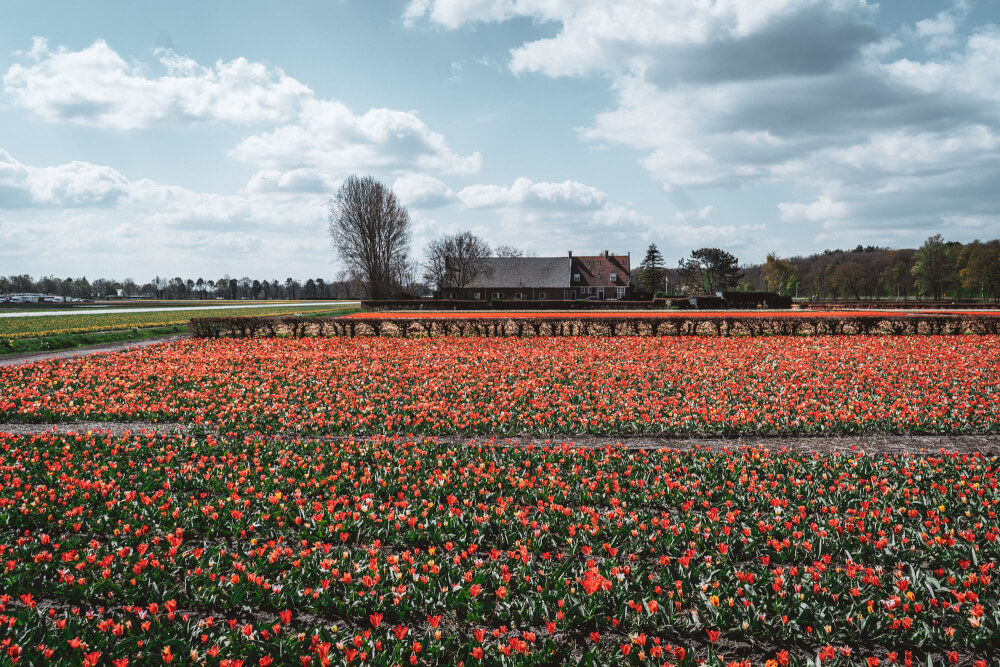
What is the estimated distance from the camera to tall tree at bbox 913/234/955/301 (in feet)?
242

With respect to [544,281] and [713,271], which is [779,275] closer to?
[713,271]

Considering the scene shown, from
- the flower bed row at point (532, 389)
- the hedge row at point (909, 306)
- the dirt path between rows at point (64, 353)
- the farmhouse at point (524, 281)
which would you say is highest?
the farmhouse at point (524, 281)

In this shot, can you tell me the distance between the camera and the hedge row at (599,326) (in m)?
22.6

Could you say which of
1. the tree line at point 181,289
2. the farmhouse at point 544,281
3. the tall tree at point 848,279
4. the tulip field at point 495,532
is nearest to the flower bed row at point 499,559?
the tulip field at point 495,532

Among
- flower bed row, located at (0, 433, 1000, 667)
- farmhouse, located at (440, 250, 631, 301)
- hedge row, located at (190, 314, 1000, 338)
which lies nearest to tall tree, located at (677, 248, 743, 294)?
farmhouse, located at (440, 250, 631, 301)

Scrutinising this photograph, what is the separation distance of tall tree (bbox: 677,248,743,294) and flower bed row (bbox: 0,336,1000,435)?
7437cm

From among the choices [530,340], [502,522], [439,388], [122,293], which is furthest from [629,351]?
[122,293]

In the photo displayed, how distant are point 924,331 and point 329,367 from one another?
23.4 metres

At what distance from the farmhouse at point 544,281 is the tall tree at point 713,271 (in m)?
18.9

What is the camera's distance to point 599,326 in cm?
2292

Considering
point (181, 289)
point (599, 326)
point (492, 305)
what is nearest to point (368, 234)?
point (492, 305)

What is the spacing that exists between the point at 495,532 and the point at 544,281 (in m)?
72.2

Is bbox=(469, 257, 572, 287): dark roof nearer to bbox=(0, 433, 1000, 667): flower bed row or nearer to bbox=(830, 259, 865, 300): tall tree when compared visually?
bbox=(830, 259, 865, 300): tall tree

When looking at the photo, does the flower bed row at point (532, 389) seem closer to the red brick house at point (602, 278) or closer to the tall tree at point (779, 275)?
the red brick house at point (602, 278)
